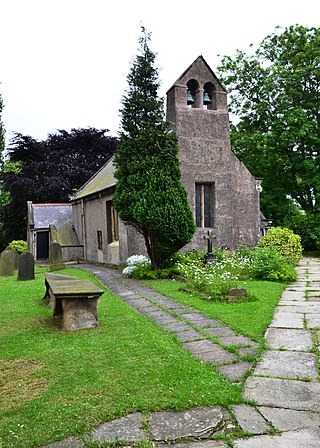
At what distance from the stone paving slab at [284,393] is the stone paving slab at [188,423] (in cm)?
50

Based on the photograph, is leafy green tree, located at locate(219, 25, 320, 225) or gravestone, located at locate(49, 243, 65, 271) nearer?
gravestone, located at locate(49, 243, 65, 271)

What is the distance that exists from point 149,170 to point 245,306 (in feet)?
20.5

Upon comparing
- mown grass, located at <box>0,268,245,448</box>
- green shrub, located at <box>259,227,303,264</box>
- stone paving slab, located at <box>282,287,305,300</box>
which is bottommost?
stone paving slab, located at <box>282,287,305,300</box>

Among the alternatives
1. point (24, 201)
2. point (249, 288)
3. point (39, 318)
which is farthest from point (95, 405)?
point (24, 201)

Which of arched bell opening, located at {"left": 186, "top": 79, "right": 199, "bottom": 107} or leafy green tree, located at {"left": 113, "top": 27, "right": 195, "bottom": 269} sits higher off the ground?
arched bell opening, located at {"left": 186, "top": 79, "right": 199, "bottom": 107}

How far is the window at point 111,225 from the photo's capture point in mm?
18188

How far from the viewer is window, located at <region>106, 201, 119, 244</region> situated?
18.2 m

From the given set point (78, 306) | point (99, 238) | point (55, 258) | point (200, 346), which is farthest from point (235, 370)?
point (99, 238)

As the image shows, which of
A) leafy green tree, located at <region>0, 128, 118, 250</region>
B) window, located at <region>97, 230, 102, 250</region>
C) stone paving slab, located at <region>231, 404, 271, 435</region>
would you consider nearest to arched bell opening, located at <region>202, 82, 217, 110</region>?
window, located at <region>97, 230, 102, 250</region>

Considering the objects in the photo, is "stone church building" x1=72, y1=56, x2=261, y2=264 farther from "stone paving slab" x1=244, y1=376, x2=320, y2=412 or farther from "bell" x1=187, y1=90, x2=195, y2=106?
"stone paving slab" x1=244, y1=376, x2=320, y2=412

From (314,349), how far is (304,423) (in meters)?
2.11

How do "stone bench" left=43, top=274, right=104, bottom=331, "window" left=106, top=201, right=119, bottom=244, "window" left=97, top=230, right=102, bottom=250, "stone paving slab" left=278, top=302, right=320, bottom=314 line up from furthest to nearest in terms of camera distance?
"window" left=97, top=230, right=102, bottom=250
"window" left=106, top=201, right=119, bottom=244
"stone paving slab" left=278, top=302, right=320, bottom=314
"stone bench" left=43, top=274, right=104, bottom=331

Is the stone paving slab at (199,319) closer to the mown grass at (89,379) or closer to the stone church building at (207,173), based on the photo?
the mown grass at (89,379)

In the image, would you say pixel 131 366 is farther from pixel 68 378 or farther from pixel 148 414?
pixel 148 414
